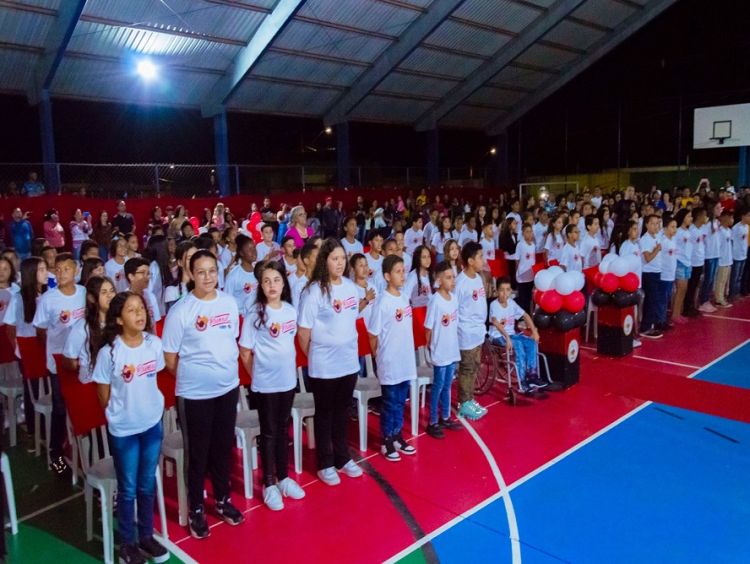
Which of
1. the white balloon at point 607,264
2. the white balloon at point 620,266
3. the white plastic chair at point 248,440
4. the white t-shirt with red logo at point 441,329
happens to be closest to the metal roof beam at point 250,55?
the white balloon at point 607,264

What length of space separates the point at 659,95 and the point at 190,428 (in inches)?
909

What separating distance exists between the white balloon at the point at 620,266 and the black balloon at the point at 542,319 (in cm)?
159

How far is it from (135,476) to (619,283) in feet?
20.8

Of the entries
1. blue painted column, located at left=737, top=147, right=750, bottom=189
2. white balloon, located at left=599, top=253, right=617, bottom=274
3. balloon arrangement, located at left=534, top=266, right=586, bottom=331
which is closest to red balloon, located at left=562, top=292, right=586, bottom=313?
balloon arrangement, located at left=534, top=266, right=586, bottom=331

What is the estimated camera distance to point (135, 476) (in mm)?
3826

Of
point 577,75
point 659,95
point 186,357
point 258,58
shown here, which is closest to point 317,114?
point 258,58

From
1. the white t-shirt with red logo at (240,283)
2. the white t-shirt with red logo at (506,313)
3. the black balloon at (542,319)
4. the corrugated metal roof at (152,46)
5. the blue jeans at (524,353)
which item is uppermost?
the corrugated metal roof at (152,46)

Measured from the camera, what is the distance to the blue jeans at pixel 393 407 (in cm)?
522

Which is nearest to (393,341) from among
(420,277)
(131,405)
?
(420,277)

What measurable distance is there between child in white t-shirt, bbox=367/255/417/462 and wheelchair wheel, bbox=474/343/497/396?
177cm

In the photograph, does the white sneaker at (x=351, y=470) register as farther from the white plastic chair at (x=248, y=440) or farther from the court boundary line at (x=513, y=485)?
the court boundary line at (x=513, y=485)

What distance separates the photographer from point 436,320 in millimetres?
5492

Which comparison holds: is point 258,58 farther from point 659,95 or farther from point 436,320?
point 659,95

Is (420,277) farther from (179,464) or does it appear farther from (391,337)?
(179,464)
